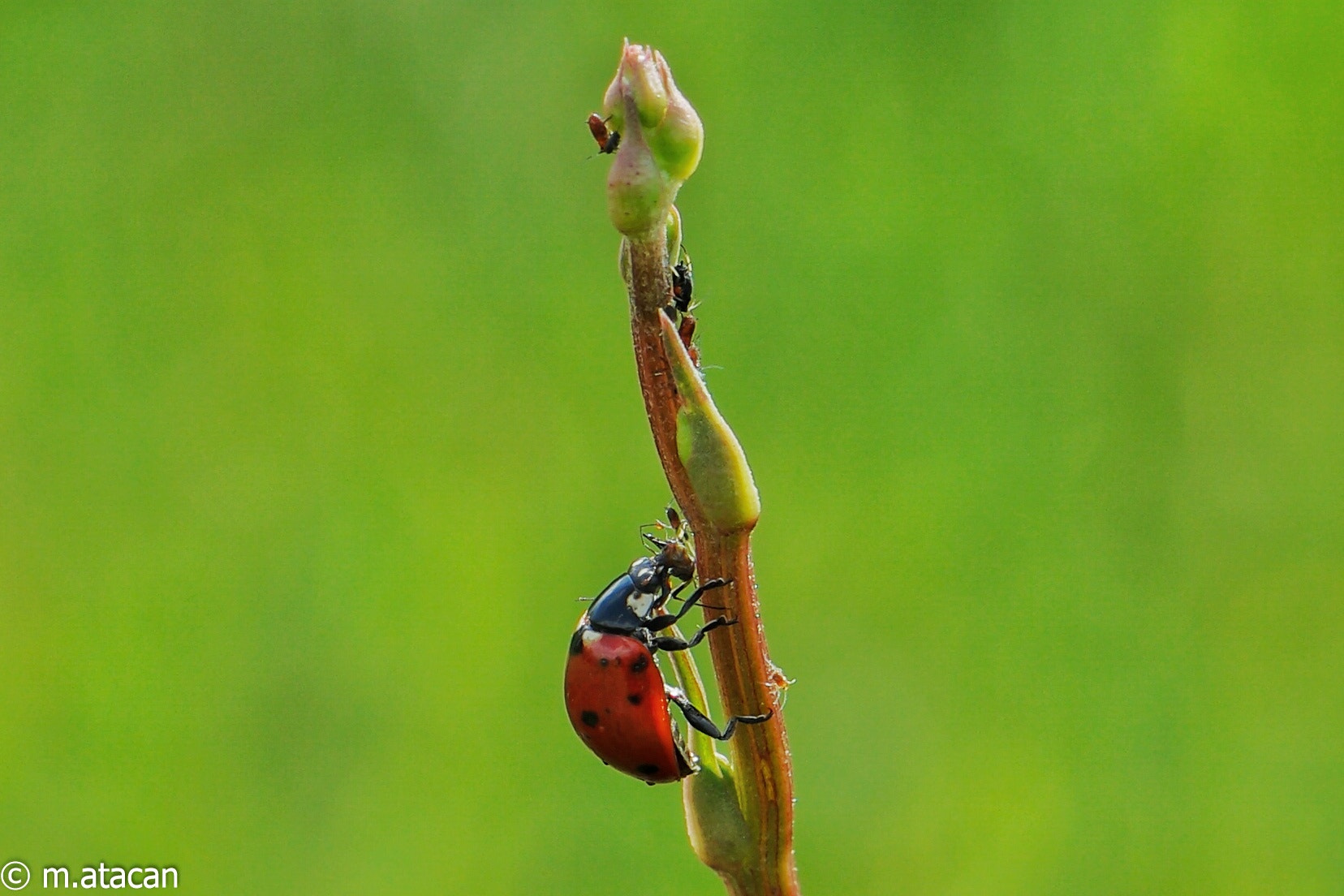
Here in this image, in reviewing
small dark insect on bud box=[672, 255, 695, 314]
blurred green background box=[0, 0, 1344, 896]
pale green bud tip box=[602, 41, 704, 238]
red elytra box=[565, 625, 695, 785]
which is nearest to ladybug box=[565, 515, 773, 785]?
red elytra box=[565, 625, 695, 785]

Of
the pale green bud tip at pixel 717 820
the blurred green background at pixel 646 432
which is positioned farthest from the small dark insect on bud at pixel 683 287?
the blurred green background at pixel 646 432

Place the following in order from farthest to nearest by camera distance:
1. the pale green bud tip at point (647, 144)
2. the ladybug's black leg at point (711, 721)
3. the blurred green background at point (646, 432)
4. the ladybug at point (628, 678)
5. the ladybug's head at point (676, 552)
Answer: the blurred green background at point (646, 432), the ladybug at point (628, 678), the ladybug's head at point (676, 552), the ladybug's black leg at point (711, 721), the pale green bud tip at point (647, 144)

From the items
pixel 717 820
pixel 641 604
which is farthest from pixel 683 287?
pixel 641 604

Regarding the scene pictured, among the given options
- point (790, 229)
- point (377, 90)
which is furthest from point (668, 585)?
point (377, 90)

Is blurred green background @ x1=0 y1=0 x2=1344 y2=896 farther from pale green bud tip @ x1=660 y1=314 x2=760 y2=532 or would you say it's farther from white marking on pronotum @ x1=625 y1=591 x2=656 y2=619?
pale green bud tip @ x1=660 y1=314 x2=760 y2=532

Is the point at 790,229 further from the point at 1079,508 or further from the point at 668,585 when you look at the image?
the point at 668,585

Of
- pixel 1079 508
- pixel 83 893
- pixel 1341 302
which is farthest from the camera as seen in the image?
pixel 1341 302

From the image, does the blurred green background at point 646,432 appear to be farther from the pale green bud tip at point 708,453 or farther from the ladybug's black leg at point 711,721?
the pale green bud tip at point 708,453
